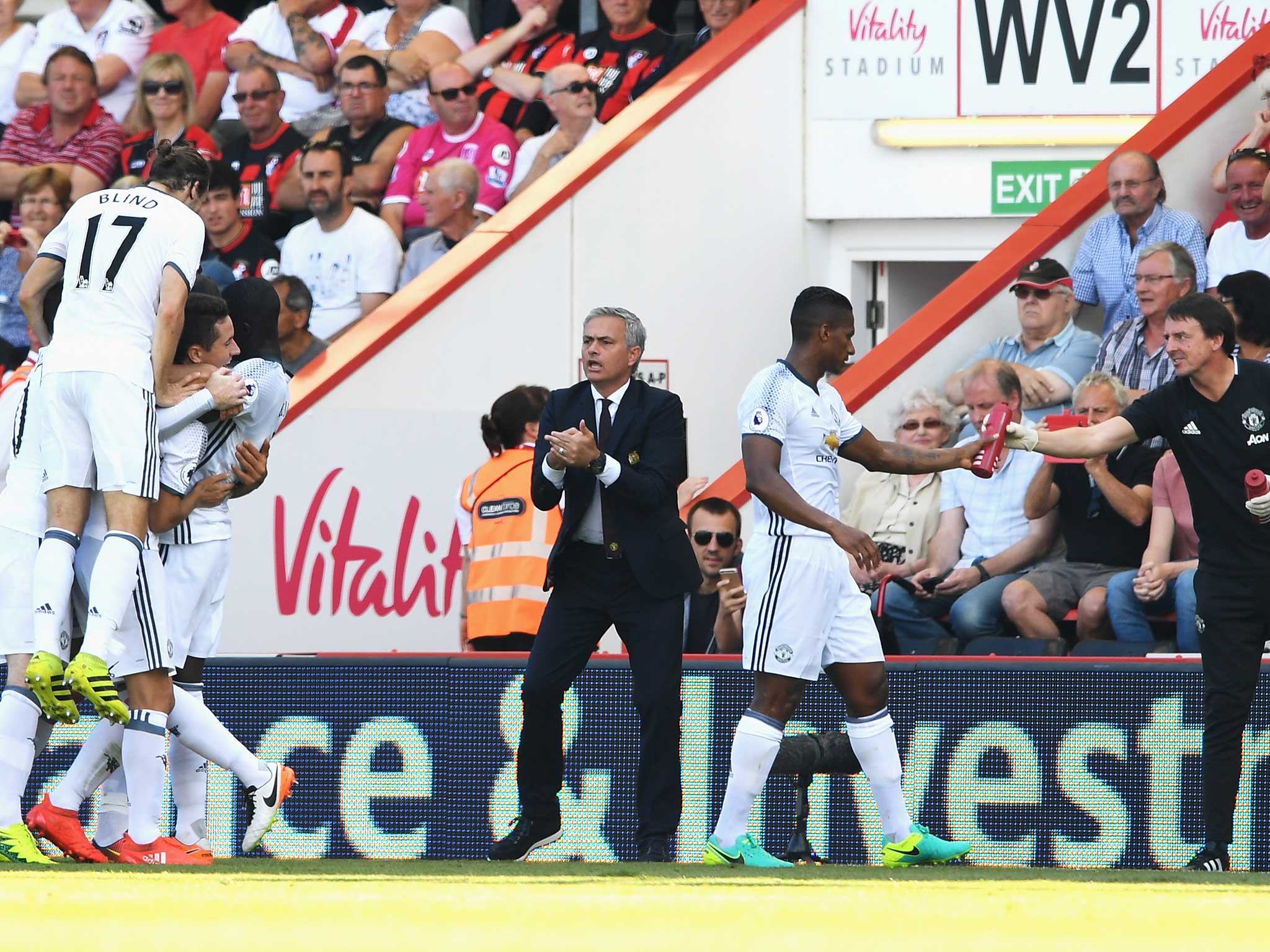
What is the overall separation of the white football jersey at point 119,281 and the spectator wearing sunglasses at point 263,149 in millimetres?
7002

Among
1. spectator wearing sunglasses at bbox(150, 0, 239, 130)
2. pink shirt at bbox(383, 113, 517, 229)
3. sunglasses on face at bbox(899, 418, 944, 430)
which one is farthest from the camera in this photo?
spectator wearing sunglasses at bbox(150, 0, 239, 130)

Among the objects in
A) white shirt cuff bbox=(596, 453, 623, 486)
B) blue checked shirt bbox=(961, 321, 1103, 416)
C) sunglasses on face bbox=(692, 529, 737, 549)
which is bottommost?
sunglasses on face bbox=(692, 529, 737, 549)

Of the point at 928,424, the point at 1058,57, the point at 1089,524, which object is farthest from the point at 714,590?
the point at 1058,57

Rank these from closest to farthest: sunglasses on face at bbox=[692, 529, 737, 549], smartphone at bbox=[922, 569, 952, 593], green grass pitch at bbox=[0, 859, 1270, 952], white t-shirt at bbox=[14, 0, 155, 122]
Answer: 1. green grass pitch at bbox=[0, 859, 1270, 952]
2. sunglasses on face at bbox=[692, 529, 737, 549]
3. smartphone at bbox=[922, 569, 952, 593]
4. white t-shirt at bbox=[14, 0, 155, 122]

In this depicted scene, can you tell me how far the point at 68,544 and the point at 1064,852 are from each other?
13.7ft

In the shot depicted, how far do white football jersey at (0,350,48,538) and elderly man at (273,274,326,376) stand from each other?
5021 millimetres

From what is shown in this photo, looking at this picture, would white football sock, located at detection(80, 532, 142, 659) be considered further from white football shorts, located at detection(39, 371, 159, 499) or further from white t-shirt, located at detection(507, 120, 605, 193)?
white t-shirt, located at detection(507, 120, 605, 193)

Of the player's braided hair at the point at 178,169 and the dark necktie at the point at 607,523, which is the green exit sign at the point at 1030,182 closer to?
the dark necktie at the point at 607,523

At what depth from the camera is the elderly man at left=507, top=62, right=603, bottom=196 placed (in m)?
13.9

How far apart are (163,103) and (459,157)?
2.49m

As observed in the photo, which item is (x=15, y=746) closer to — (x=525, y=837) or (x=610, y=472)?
(x=525, y=837)

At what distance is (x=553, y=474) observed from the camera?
832 centimetres

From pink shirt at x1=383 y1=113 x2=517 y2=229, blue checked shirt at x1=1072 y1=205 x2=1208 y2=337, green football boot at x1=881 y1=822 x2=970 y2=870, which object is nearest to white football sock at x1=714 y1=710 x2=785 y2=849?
green football boot at x1=881 y1=822 x2=970 y2=870

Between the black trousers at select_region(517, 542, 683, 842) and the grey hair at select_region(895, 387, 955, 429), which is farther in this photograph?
the grey hair at select_region(895, 387, 955, 429)
